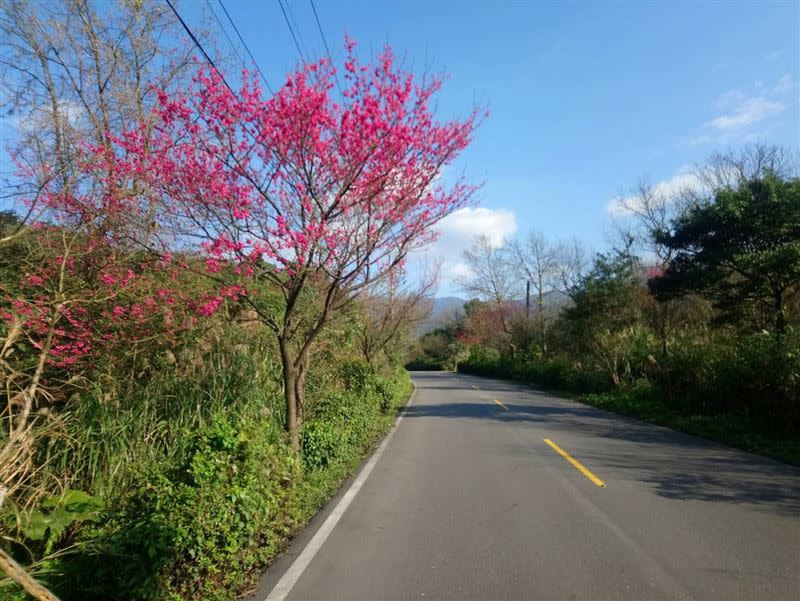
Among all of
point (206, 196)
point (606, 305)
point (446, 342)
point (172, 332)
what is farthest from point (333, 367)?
point (446, 342)

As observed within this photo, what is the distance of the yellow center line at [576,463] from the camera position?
830 cm

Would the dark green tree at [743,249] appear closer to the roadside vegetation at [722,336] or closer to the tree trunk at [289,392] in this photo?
the roadside vegetation at [722,336]

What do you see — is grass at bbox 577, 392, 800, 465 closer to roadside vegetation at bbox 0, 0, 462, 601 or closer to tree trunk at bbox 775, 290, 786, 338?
tree trunk at bbox 775, 290, 786, 338

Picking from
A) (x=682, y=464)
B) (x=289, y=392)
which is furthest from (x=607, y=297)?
(x=289, y=392)

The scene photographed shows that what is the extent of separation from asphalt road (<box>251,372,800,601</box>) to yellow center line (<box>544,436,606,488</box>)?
109 millimetres

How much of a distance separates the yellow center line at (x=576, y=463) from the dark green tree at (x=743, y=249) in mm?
7486

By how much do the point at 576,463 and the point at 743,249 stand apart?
31.2 feet

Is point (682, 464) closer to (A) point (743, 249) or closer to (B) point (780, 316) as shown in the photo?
(B) point (780, 316)

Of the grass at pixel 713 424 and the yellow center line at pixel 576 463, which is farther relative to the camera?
the grass at pixel 713 424

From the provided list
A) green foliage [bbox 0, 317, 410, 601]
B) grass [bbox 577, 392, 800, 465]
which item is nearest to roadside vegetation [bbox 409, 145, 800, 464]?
grass [bbox 577, 392, 800, 465]

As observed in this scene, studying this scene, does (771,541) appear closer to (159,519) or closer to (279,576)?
(279,576)

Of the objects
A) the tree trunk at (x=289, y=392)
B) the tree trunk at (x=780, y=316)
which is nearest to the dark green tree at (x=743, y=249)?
the tree trunk at (x=780, y=316)

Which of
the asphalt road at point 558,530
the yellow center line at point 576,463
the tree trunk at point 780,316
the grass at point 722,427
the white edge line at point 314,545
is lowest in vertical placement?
the white edge line at point 314,545

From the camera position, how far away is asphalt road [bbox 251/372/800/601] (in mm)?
4598
